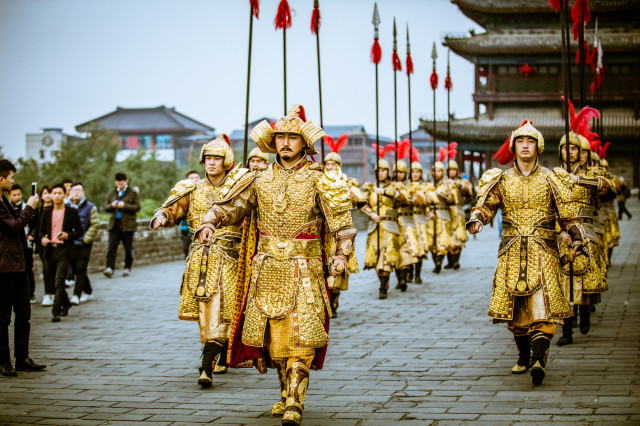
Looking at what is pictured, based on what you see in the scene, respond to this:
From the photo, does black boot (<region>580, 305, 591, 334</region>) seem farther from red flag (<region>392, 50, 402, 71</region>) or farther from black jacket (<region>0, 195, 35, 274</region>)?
red flag (<region>392, 50, 402, 71</region>)

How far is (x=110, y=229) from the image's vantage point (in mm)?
14914

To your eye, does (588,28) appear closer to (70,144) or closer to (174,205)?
(70,144)

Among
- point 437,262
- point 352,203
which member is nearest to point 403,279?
point 352,203

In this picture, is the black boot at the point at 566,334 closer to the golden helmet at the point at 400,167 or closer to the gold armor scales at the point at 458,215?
the golden helmet at the point at 400,167

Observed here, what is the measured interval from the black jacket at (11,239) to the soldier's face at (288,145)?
252 centimetres

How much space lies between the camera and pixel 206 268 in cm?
677

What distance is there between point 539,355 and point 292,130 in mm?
2482

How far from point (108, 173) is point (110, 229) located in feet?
87.1

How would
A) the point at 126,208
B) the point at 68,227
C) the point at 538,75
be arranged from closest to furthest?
1. the point at 68,227
2. the point at 126,208
3. the point at 538,75

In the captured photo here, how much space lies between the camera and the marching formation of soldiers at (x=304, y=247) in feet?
18.2

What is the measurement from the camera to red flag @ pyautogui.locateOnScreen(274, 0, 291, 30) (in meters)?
8.27

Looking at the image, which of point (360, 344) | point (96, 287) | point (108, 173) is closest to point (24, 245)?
point (360, 344)

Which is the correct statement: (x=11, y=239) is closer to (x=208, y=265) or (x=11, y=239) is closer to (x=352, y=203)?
(x=208, y=265)

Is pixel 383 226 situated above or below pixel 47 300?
above
